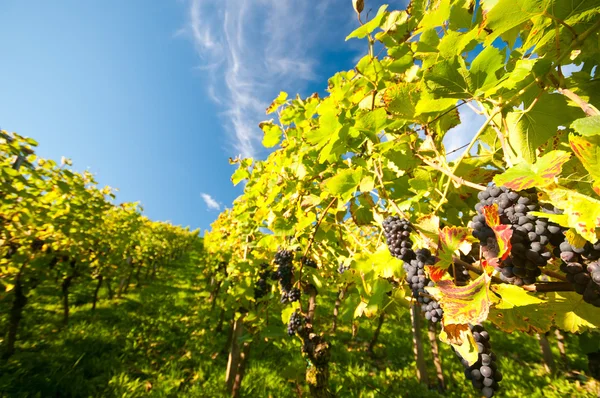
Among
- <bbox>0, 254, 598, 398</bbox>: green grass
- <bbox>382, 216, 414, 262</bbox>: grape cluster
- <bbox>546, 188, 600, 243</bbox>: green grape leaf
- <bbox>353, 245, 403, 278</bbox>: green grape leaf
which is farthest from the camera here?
<bbox>0, 254, 598, 398</bbox>: green grass

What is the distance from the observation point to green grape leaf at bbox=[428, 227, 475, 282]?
844 mm

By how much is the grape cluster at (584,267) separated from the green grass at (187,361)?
7.77 feet

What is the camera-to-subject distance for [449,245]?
2.80 ft

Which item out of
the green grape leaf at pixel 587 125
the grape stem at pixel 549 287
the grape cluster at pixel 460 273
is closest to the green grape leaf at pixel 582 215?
the green grape leaf at pixel 587 125

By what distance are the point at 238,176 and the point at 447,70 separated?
7.84ft

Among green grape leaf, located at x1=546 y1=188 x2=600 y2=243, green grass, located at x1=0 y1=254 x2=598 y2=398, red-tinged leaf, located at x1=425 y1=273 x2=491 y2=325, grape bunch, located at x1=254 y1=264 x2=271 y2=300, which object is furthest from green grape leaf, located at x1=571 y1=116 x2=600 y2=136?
grape bunch, located at x1=254 y1=264 x2=271 y2=300

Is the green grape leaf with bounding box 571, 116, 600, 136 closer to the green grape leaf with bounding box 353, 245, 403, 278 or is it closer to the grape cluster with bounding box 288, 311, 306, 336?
the green grape leaf with bounding box 353, 245, 403, 278

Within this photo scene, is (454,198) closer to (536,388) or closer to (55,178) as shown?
(55,178)

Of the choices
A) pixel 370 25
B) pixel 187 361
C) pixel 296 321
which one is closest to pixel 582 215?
pixel 370 25

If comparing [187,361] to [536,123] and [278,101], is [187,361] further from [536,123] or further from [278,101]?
[536,123]

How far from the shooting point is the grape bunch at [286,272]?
2.28 m

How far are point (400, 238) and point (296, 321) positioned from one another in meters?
1.53

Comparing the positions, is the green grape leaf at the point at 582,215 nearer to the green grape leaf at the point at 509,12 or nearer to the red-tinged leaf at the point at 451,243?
the red-tinged leaf at the point at 451,243

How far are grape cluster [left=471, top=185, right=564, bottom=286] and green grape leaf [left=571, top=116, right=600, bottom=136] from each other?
190 mm
